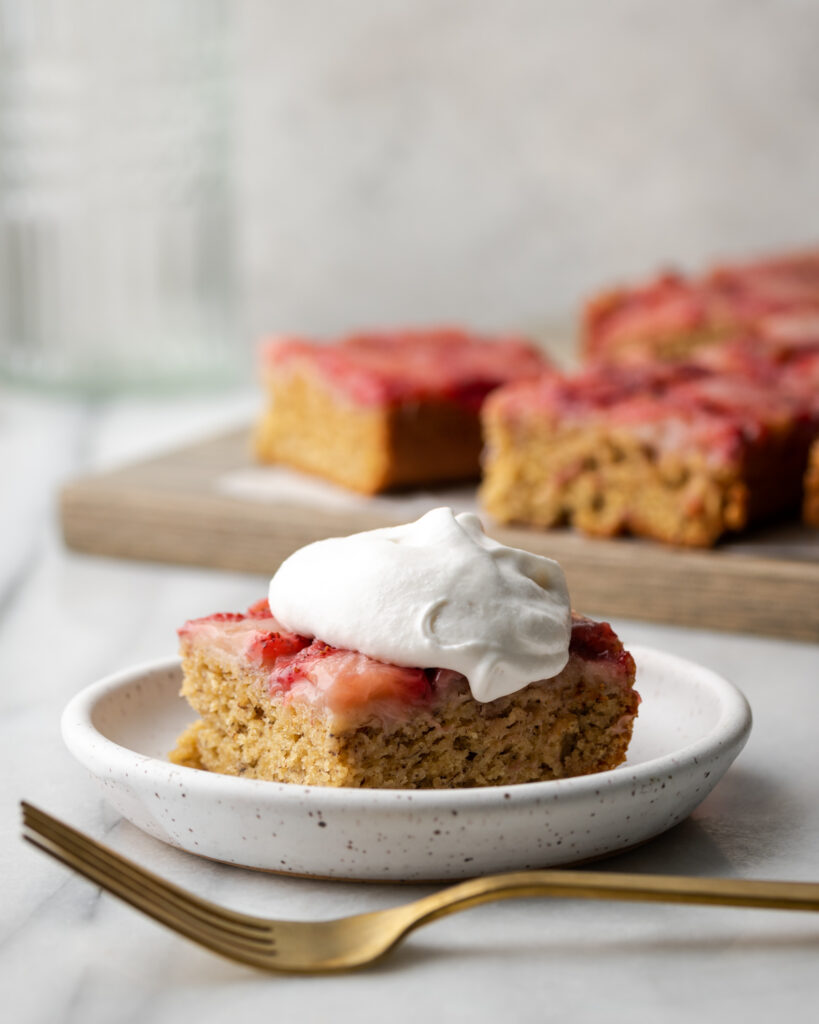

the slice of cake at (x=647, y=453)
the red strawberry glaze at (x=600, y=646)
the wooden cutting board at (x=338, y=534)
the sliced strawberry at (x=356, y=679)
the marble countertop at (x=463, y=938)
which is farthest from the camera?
the slice of cake at (x=647, y=453)

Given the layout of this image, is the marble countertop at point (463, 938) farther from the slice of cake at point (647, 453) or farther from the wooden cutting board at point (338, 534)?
the slice of cake at point (647, 453)

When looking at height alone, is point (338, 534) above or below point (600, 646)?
below

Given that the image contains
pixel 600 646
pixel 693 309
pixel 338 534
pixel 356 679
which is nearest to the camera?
pixel 356 679

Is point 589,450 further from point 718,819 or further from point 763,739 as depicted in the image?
point 718,819

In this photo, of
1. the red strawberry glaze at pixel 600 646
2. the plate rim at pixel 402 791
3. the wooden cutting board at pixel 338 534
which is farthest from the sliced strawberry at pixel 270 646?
the wooden cutting board at pixel 338 534

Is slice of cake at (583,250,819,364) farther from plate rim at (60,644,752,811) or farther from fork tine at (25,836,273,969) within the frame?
fork tine at (25,836,273,969)

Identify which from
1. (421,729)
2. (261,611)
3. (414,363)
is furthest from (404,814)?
(414,363)

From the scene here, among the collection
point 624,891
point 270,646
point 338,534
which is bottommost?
point 338,534

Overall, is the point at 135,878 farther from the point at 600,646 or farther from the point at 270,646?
the point at 600,646
